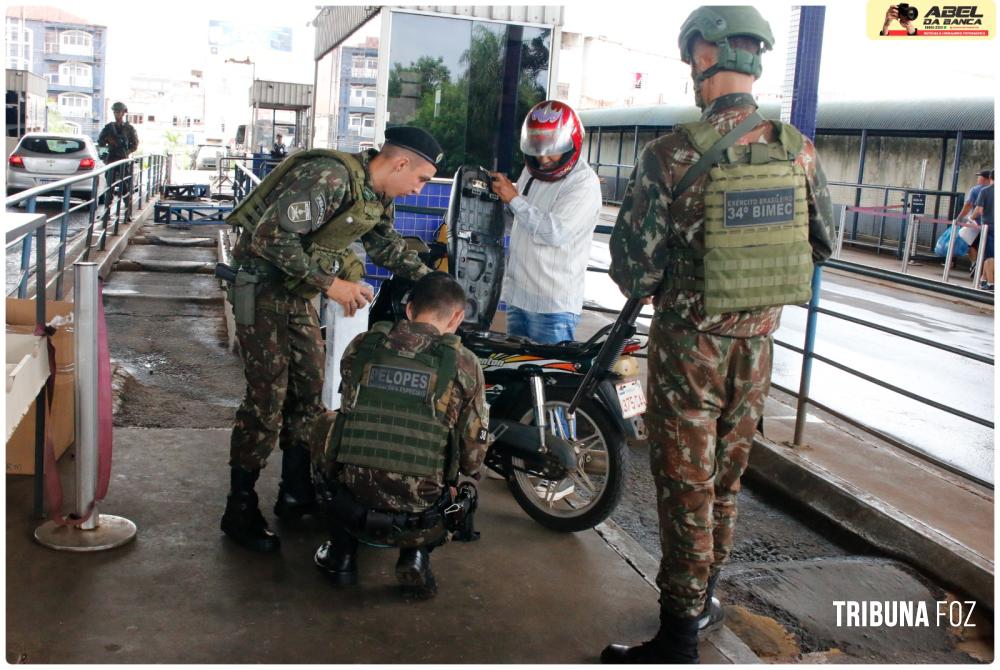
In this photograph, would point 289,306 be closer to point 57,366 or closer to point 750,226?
point 57,366

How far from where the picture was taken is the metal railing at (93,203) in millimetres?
5062

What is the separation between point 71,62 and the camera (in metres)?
62.2

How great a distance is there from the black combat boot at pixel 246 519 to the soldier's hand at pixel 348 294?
29.1 inches

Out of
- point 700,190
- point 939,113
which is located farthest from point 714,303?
point 939,113

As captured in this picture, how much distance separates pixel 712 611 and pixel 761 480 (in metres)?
2.05

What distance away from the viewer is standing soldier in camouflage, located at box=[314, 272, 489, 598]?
3020 millimetres

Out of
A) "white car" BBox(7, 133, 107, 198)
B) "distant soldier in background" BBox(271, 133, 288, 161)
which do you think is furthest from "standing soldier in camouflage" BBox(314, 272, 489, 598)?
"distant soldier in background" BBox(271, 133, 288, 161)

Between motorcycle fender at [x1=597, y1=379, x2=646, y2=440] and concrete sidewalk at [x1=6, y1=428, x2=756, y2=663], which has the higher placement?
motorcycle fender at [x1=597, y1=379, x2=646, y2=440]

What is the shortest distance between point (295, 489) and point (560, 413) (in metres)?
1.12

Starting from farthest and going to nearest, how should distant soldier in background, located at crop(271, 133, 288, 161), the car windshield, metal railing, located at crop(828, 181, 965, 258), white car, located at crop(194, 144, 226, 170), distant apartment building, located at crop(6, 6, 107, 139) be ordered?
1. distant apartment building, located at crop(6, 6, 107, 139)
2. white car, located at crop(194, 144, 226, 170)
3. distant soldier in background, located at crop(271, 133, 288, 161)
4. the car windshield
5. metal railing, located at crop(828, 181, 965, 258)

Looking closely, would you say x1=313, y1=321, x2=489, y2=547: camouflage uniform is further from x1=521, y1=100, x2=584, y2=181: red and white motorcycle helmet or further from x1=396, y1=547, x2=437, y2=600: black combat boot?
x1=521, y1=100, x2=584, y2=181: red and white motorcycle helmet

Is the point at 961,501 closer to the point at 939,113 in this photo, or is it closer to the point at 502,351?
the point at 502,351

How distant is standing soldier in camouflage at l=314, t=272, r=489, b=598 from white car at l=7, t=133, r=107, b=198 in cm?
1615

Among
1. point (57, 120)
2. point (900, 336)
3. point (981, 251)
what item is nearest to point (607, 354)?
point (900, 336)
